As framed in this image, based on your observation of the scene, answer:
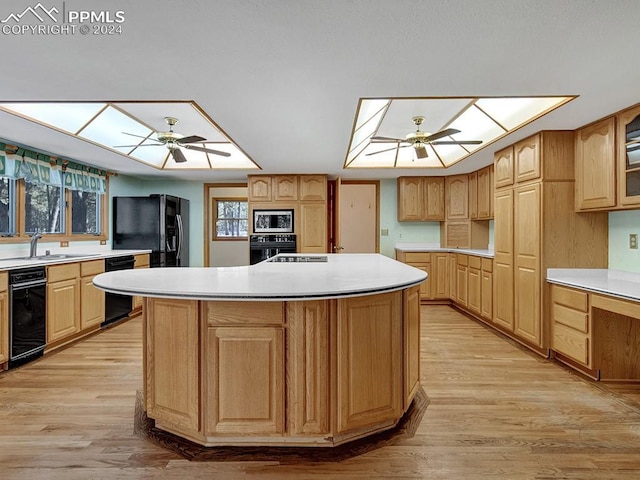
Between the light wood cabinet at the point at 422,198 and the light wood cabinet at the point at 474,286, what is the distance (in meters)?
1.20

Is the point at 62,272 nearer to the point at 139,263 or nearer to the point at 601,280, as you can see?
the point at 139,263

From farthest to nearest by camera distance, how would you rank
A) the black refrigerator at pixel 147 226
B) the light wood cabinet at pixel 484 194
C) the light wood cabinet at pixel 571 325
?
the black refrigerator at pixel 147 226 < the light wood cabinet at pixel 484 194 < the light wood cabinet at pixel 571 325

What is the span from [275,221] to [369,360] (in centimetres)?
383

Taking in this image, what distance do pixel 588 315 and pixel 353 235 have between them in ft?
14.4

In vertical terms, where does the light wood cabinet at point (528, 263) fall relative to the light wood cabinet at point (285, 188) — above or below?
below

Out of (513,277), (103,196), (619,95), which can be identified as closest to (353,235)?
(513,277)

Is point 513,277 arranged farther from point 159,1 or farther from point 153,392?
point 159,1

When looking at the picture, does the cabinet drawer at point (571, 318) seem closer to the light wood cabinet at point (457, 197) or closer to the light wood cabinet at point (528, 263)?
the light wood cabinet at point (528, 263)

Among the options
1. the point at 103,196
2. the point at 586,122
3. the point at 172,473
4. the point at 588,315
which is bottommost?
the point at 172,473

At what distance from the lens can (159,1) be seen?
1.46 metres

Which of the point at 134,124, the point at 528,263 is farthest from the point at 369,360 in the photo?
the point at 134,124

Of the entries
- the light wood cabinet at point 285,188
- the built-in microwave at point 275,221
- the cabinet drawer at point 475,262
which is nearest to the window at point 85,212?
the built-in microwave at point 275,221

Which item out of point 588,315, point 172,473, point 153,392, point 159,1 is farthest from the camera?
point 588,315

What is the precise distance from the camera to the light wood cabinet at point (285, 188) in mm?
5465
